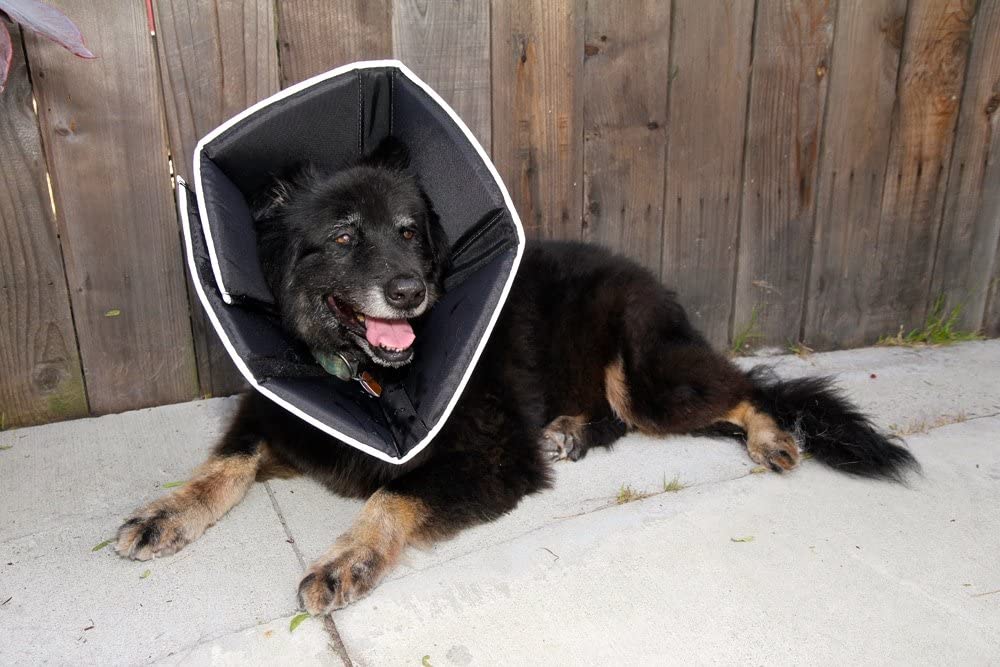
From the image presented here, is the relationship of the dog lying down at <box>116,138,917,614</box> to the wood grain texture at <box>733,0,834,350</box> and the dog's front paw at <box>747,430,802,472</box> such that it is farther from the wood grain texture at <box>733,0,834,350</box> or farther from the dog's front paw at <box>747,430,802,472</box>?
the wood grain texture at <box>733,0,834,350</box>

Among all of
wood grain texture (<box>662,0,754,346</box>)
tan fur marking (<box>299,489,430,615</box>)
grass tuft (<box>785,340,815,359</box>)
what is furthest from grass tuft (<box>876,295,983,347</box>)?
Answer: tan fur marking (<box>299,489,430,615</box>)

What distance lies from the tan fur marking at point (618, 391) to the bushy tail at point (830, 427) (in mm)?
561

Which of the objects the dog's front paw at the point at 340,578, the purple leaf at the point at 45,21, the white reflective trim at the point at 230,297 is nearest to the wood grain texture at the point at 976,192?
the white reflective trim at the point at 230,297

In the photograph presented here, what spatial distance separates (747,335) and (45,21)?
3628 millimetres

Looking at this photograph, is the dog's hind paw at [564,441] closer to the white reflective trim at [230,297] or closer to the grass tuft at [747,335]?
the white reflective trim at [230,297]

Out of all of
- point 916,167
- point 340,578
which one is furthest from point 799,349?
point 340,578

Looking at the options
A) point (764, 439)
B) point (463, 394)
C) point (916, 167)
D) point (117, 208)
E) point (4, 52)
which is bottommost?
point (764, 439)

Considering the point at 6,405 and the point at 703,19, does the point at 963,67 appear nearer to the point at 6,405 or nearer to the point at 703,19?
the point at 703,19

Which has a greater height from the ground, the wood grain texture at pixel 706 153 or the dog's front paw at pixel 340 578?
the wood grain texture at pixel 706 153

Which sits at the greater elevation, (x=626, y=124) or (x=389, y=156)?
(x=626, y=124)

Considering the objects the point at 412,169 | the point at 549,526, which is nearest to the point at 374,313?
the point at 412,169

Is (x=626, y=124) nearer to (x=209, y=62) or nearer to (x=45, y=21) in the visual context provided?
(x=209, y=62)

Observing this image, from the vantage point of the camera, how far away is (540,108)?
3592 mm

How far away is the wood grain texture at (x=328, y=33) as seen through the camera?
125 inches
